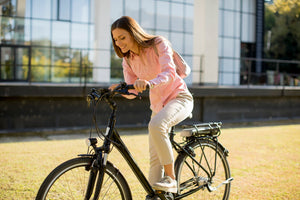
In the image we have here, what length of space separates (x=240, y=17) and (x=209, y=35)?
10633 millimetres

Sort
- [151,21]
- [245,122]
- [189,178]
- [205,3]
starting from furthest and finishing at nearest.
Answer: [151,21] → [205,3] → [245,122] → [189,178]

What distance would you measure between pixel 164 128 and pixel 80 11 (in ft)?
66.5

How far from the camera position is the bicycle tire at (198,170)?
3.03 metres

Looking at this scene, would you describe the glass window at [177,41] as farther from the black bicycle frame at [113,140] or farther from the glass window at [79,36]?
the black bicycle frame at [113,140]

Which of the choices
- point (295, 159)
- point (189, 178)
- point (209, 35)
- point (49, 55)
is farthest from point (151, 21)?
point (189, 178)

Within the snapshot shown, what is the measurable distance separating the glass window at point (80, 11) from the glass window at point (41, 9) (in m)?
1.58

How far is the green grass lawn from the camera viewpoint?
4.20m

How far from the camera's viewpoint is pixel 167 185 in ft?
8.83

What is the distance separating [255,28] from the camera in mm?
28938

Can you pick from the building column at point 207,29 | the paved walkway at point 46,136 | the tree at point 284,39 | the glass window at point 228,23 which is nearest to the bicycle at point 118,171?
the paved walkway at point 46,136

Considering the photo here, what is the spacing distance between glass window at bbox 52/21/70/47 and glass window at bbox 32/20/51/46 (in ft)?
1.19

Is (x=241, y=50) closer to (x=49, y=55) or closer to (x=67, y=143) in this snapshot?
(x=49, y=55)

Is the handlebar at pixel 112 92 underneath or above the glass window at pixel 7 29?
underneath

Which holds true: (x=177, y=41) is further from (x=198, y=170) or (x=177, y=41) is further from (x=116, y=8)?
(x=198, y=170)
